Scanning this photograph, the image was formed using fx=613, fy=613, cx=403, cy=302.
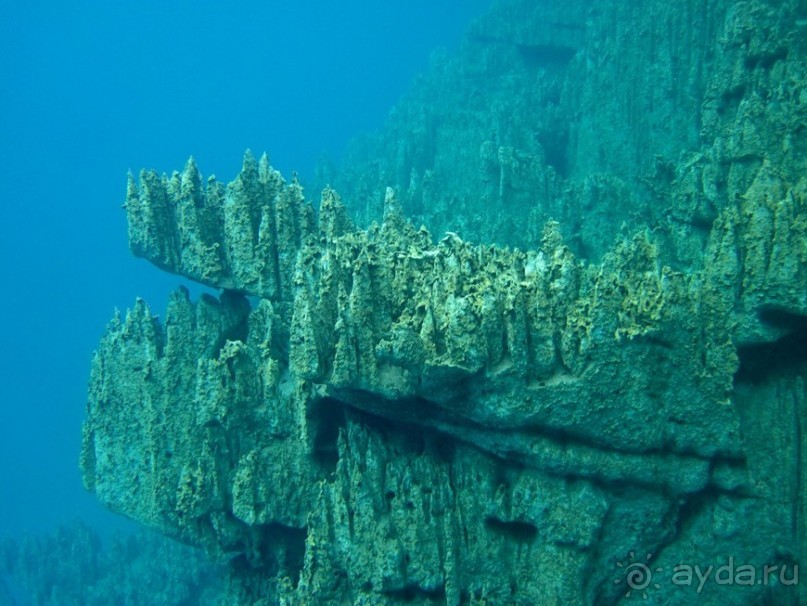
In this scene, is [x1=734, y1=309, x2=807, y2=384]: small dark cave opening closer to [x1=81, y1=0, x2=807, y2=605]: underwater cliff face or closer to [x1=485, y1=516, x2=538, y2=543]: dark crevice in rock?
[x1=81, y1=0, x2=807, y2=605]: underwater cliff face

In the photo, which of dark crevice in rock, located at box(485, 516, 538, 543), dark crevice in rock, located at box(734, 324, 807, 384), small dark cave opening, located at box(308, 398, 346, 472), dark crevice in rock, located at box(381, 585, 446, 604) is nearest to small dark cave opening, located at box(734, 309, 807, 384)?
dark crevice in rock, located at box(734, 324, 807, 384)

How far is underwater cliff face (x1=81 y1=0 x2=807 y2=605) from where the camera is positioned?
27.8 feet

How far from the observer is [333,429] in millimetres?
11617

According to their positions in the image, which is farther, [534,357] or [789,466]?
[789,466]

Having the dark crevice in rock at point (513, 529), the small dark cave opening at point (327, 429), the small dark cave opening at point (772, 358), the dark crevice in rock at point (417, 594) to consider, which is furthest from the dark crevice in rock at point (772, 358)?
the small dark cave opening at point (327, 429)

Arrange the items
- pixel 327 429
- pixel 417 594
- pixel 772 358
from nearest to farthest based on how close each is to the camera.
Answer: pixel 417 594 < pixel 772 358 < pixel 327 429

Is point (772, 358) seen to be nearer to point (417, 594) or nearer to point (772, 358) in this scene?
point (772, 358)

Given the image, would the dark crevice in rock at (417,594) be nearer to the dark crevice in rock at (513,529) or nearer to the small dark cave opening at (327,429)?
the dark crevice in rock at (513,529)

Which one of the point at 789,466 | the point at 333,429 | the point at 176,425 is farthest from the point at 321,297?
the point at 789,466

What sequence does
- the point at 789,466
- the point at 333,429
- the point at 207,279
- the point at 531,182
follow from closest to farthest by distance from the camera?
the point at 789,466, the point at 333,429, the point at 207,279, the point at 531,182

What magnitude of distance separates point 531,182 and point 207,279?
14785mm

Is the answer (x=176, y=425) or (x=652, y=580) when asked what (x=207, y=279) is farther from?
(x=652, y=580)

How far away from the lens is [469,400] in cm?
877

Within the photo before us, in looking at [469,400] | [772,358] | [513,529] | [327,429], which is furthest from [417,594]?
[772,358]
